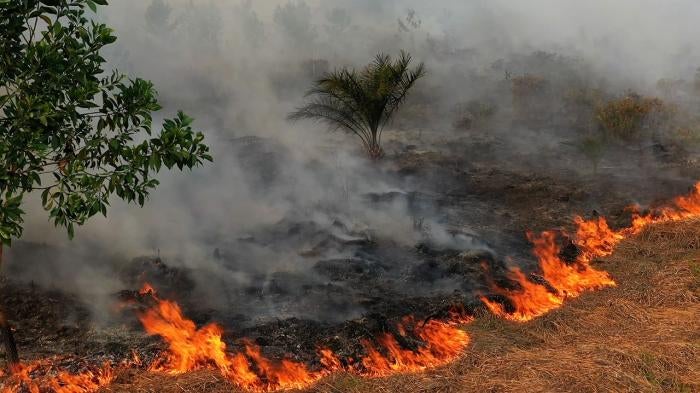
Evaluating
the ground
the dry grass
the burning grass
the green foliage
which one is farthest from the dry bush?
the green foliage

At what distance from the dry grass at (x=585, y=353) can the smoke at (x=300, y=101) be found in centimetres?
260

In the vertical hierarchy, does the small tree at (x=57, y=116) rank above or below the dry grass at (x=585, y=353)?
above

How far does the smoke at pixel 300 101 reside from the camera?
27.1ft

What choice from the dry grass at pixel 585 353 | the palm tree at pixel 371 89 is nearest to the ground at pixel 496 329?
the dry grass at pixel 585 353

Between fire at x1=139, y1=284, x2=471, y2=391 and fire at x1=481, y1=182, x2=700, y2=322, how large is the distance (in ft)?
4.35

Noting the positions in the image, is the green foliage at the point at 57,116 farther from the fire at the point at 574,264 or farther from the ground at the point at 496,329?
the fire at the point at 574,264

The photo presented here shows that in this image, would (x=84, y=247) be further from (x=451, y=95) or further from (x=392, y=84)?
(x=451, y=95)

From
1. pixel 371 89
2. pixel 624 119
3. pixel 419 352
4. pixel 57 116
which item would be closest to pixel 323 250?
pixel 419 352

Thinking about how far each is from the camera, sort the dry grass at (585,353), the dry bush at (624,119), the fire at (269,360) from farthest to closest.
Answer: the dry bush at (624,119)
the fire at (269,360)
the dry grass at (585,353)

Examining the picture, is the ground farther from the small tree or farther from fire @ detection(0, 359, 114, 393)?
the small tree

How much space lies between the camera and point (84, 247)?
781 cm

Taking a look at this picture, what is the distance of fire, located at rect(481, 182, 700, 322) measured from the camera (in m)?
6.82

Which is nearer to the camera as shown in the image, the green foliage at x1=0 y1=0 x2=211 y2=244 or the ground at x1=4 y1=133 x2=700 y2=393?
the green foliage at x1=0 y1=0 x2=211 y2=244

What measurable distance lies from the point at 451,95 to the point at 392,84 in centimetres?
1276
